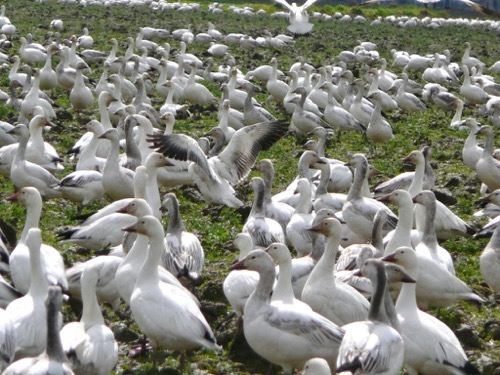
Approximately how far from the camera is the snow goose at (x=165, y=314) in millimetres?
6664

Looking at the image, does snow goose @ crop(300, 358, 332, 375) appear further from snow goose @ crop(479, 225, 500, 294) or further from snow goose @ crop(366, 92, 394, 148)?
snow goose @ crop(366, 92, 394, 148)

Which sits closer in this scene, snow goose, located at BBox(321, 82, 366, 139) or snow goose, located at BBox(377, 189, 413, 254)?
snow goose, located at BBox(377, 189, 413, 254)

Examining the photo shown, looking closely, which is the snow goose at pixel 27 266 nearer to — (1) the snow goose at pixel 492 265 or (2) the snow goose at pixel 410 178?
(1) the snow goose at pixel 492 265

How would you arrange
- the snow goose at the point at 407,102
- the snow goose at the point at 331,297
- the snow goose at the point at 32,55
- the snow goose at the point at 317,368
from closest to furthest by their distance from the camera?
the snow goose at the point at 317,368 → the snow goose at the point at 331,297 → the snow goose at the point at 407,102 → the snow goose at the point at 32,55

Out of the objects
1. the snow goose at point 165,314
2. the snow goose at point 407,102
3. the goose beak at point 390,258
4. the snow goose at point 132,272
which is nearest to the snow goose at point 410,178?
the goose beak at point 390,258

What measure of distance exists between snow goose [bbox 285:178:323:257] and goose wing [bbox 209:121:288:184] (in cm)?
220

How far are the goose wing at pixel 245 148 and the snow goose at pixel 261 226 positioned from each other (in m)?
2.31

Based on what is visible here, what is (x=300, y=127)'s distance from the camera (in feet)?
52.9

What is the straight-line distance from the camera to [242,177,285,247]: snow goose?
362 inches

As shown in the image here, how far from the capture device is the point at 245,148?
12164 millimetres

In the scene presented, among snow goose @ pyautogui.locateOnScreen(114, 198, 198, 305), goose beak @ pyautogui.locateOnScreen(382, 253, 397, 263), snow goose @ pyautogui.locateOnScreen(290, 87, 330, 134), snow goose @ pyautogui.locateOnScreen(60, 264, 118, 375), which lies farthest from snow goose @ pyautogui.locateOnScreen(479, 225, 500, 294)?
snow goose @ pyautogui.locateOnScreen(290, 87, 330, 134)

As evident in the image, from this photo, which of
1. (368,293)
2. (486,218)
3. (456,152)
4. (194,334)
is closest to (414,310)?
(368,293)

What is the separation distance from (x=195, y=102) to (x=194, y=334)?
1226cm

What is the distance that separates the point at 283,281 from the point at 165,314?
87cm
